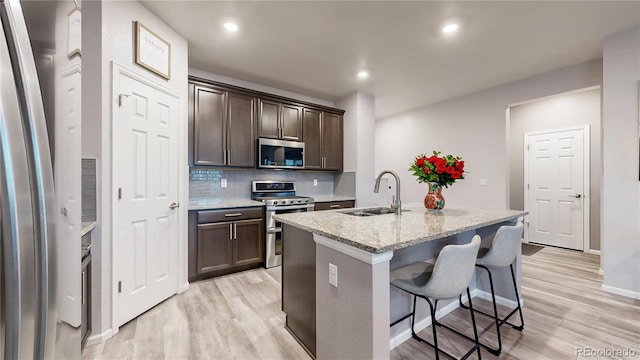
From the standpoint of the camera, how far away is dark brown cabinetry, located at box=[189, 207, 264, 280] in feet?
9.51

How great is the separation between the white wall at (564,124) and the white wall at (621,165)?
0.94m

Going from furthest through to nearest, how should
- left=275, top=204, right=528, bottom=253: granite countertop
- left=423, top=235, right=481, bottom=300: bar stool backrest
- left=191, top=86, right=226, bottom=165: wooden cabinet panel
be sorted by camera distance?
left=191, top=86, right=226, bottom=165: wooden cabinet panel, left=423, top=235, right=481, bottom=300: bar stool backrest, left=275, top=204, right=528, bottom=253: granite countertop

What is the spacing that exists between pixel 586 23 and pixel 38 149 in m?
3.91

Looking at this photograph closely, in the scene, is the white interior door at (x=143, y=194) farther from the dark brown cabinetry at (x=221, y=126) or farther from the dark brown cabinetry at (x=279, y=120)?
the dark brown cabinetry at (x=279, y=120)

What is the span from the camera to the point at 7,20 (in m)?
0.39

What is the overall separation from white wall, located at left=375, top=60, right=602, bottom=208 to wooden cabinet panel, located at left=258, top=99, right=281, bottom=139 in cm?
309

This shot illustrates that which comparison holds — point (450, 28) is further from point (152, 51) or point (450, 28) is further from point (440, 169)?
point (152, 51)

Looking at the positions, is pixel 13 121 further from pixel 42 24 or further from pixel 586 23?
pixel 586 23

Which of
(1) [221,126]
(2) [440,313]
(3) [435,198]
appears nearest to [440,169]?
(3) [435,198]

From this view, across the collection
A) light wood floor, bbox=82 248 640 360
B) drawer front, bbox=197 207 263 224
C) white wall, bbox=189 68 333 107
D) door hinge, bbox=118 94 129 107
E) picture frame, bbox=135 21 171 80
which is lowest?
light wood floor, bbox=82 248 640 360

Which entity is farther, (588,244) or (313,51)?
(588,244)

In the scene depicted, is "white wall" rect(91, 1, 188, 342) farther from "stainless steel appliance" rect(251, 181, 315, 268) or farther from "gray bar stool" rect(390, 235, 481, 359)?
"gray bar stool" rect(390, 235, 481, 359)

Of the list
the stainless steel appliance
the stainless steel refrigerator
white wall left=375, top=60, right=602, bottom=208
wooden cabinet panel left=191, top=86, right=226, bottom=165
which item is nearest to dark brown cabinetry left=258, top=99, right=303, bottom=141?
wooden cabinet panel left=191, top=86, right=226, bottom=165

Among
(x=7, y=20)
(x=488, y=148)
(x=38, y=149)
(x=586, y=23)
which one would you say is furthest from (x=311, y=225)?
(x=488, y=148)
